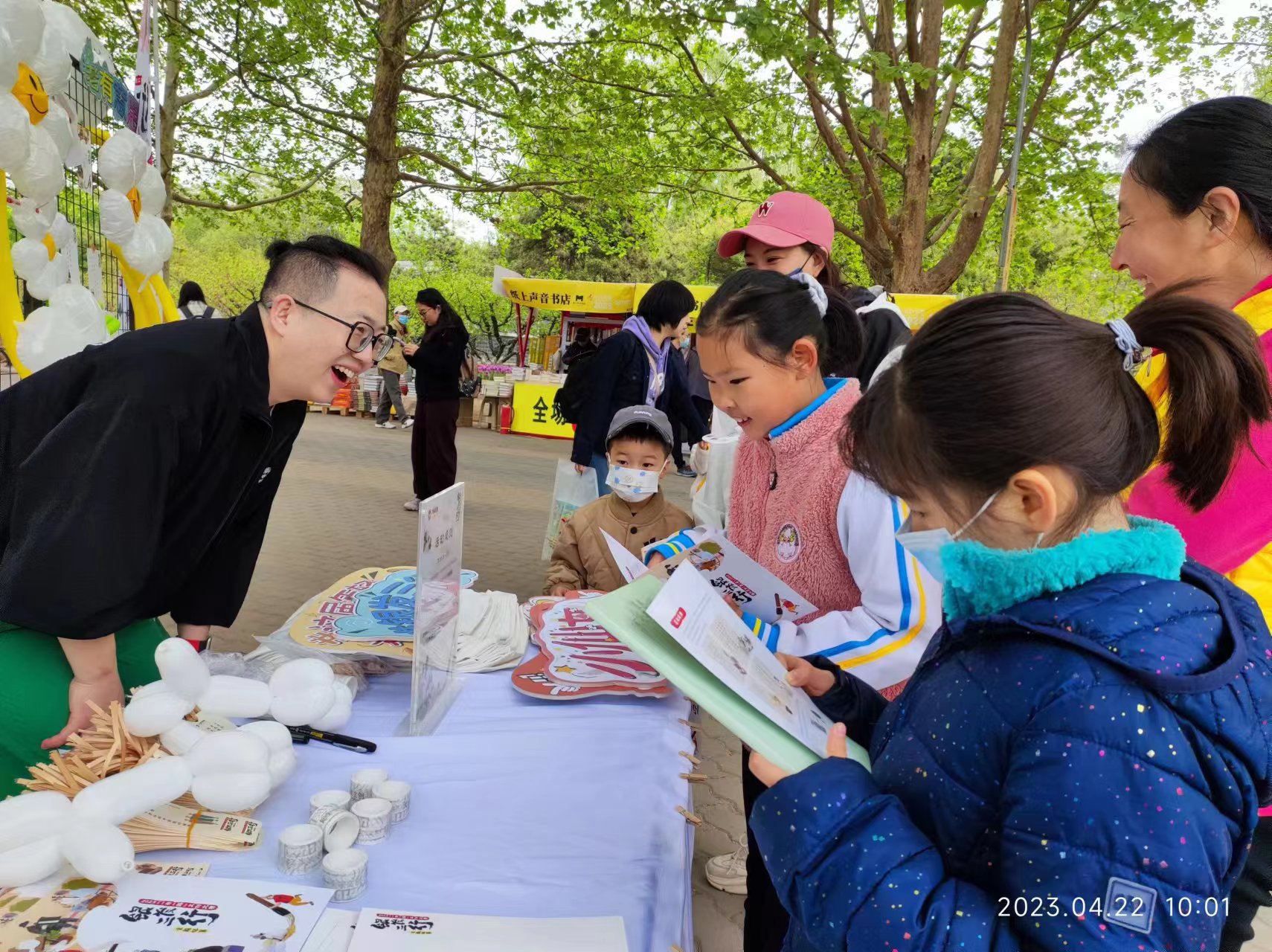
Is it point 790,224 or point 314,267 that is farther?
point 790,224

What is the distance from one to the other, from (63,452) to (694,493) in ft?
7.18

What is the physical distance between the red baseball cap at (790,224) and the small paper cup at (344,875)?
2.00 m

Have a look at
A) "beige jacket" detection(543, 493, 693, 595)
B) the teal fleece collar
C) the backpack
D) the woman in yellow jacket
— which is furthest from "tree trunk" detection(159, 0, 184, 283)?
the teal fleece collar

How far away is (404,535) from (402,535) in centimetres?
2

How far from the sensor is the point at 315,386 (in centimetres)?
171

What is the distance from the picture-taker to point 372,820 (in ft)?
3.83

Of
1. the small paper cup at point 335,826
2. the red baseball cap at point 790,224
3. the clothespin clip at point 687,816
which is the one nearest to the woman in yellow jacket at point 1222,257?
the clothespin clip at point 687,816

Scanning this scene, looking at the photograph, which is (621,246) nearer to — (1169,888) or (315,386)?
(315,386)

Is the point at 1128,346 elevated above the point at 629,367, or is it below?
above

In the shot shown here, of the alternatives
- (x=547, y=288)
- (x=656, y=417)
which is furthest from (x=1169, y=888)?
(x=547, y=288)

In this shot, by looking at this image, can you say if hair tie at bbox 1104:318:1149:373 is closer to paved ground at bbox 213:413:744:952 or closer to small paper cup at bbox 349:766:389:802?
small paper cup at bbox 349:766:389:802

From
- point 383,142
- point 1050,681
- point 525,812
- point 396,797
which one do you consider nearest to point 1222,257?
point 1050,681

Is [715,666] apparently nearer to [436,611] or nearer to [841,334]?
[436,611]

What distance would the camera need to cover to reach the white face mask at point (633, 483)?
296 centimetres
